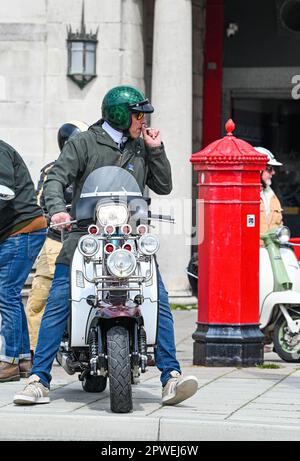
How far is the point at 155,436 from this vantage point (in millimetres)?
6988

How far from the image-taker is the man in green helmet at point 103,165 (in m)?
7.66

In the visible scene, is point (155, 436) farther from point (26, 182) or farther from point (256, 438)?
point (26, 182)

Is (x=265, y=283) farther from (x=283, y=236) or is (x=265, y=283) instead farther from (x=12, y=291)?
(x=12, y=291)

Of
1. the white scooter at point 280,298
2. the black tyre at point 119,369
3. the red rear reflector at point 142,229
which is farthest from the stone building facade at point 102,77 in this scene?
the black tyre at point 119,369

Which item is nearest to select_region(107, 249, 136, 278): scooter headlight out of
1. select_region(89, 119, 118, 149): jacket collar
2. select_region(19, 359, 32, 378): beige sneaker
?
select_region(89, 119, 118, 149): jacket collar

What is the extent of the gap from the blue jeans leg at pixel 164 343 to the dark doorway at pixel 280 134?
1118cm

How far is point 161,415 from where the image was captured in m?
7.25

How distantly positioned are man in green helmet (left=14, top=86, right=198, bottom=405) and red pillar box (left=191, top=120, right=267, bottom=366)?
5.65 ft

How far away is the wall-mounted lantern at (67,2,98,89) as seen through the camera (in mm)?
15617

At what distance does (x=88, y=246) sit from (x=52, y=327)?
0.60 meters

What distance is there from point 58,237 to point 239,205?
133 cm

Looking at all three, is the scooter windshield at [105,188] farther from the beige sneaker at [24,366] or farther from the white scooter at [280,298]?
the white scooter at [280,298]

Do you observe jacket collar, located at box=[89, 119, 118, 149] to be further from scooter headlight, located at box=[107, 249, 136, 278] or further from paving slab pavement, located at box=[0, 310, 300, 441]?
paving slab pavement, located at box=[0, 310, 300, 441]
